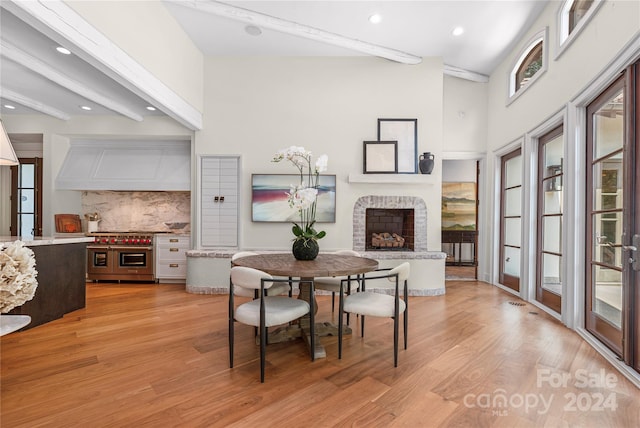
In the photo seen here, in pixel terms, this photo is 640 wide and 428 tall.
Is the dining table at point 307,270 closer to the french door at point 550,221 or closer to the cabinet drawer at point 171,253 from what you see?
the french door at point 550,221

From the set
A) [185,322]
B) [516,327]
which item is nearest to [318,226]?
[185,322]

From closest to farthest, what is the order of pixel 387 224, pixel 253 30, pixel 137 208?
pixel 253 30, pixel 387 224, pixel 137 208

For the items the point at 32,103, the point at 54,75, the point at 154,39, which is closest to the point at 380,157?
the point at 154,39

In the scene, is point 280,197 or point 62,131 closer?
point 280,197

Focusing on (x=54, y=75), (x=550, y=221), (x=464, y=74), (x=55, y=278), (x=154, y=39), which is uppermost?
(x=464, y=74)

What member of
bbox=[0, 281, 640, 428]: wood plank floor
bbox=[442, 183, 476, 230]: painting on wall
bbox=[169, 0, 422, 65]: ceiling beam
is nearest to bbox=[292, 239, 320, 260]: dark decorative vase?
bbox=[0, 281, 640, 428]: wood plank floor

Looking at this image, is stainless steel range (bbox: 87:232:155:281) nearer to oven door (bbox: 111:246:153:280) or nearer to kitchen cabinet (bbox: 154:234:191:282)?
oven door (bbox: 111:246:153:280)

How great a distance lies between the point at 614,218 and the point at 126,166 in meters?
6.57

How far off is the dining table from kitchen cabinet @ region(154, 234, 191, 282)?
2702 mm

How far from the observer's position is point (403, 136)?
485 cm

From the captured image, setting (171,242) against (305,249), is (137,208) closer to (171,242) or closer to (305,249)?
(171,242)

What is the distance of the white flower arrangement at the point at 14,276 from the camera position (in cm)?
106

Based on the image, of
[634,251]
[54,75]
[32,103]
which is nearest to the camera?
[634,251]

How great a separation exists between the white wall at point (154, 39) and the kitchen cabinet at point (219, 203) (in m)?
1.01
